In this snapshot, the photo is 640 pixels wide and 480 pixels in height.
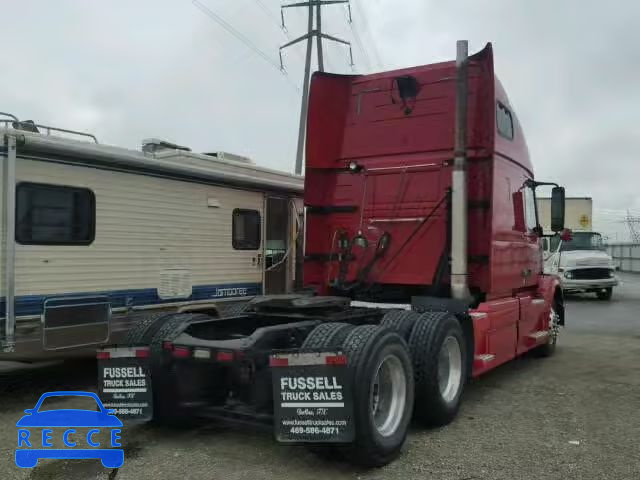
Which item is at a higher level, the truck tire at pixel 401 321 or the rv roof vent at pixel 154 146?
the rv roof vent at pixel 154 146

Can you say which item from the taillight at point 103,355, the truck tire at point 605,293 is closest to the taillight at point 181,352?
the taillight at point 103,355

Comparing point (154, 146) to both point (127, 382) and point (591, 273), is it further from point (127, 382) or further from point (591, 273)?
point (591, 273)

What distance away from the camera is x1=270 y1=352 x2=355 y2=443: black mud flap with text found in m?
4.06

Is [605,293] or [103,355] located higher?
[103,355]

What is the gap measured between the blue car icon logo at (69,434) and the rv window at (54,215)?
1.72 meters

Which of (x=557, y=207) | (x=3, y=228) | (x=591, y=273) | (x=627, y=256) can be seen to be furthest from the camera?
(x=627, y=256)

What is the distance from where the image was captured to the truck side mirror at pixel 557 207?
792 centimetres

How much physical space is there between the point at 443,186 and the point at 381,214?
0.76m

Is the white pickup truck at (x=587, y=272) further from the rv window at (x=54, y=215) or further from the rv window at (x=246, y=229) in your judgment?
the rv window at (x=54, y=215)

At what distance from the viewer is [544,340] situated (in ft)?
27.2

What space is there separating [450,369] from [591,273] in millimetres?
14056

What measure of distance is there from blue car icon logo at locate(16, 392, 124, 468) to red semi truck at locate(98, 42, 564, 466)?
266 mm

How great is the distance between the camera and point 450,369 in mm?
5664

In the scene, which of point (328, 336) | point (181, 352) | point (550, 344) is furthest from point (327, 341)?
point (550, 344)
